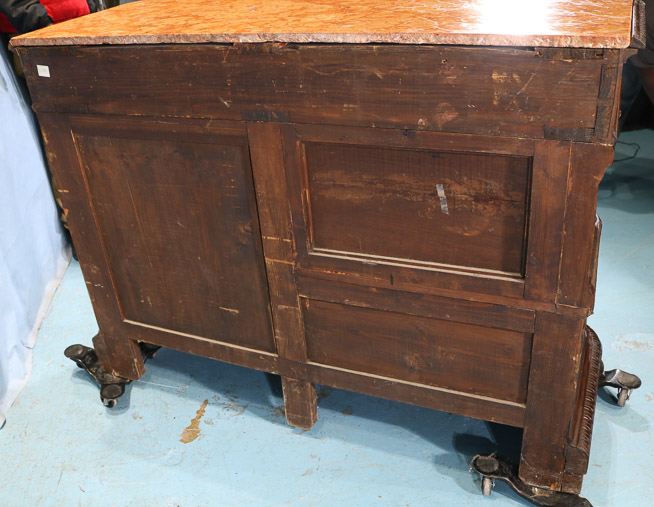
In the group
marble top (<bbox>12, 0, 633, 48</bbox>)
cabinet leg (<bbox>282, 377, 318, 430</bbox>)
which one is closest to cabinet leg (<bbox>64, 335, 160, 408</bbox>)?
cabinet leg (<bbox>282, 377, 318, 430</bbox>)

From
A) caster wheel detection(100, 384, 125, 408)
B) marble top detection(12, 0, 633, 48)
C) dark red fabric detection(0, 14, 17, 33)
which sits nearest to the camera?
marble top detection(12, 0, 633, 48)

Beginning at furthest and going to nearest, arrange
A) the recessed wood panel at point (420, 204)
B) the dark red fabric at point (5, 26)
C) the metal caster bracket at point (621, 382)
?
the dark red fabric at point (5, 26) → the metal caster bracket at point (621, 382) → the recessed wood panel at point (420, 204)

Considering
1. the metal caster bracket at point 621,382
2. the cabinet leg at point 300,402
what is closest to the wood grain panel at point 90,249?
the cabinet leg at point 300,402

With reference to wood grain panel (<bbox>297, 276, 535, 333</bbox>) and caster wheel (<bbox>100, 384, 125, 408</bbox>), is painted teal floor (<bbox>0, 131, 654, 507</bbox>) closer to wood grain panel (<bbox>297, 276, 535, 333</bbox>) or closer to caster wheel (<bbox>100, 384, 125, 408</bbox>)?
caster wheel (<bbox>100, 384, 125, 408</bbox>)

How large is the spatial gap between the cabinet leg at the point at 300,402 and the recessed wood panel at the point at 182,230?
119mm

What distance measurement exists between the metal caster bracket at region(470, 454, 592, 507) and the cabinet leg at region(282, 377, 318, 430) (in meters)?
0.45

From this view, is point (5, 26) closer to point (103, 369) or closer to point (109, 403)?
point (103, 369)

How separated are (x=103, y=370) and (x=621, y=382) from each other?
1.54 metres

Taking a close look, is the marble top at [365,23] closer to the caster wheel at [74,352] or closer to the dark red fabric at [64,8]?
the dark red fabric at [64,8]

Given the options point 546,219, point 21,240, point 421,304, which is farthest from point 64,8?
point 546,219

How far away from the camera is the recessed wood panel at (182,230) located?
158 centimetres

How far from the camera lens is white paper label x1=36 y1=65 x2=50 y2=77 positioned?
63.3 inches

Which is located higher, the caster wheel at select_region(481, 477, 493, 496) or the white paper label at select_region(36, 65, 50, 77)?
the white paper label at select_region(36, 65, 50, 77)

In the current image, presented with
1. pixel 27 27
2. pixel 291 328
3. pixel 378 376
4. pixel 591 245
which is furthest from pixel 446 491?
pixel 27 27
